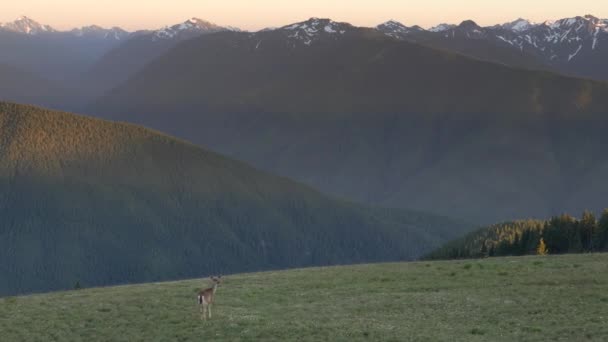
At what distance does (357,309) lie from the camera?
49438 millimetres

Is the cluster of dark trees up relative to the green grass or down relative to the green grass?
up

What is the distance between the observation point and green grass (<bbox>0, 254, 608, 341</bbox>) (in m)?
43.3

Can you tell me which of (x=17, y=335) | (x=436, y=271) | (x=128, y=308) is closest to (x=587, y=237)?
(x=436, y=271)

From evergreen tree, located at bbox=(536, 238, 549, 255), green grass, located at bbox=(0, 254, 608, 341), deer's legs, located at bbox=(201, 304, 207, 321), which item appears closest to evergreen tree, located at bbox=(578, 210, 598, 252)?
evergreen tree, located at bbox=(536, 238, 549, 255)

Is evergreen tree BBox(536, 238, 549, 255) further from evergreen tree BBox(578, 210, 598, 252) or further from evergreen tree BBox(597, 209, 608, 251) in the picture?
evergreen tree BBox(597, 209, 608, 251)

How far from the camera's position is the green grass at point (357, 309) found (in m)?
43.3

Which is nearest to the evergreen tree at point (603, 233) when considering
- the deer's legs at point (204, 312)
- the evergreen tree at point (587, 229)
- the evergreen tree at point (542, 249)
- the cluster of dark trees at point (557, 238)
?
the cluster of dark trees at point (557, 238)

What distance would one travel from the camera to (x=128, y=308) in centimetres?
5141

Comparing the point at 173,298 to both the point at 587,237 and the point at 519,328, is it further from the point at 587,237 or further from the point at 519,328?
the point at 587,237

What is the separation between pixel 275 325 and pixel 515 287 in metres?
15.6

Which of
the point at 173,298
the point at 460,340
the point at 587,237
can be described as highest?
the point at 587,237

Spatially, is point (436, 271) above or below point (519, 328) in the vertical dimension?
above

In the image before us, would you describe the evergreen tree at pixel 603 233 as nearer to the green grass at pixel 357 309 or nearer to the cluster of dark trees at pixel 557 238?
the cluster of dark trees at pixel 557 238

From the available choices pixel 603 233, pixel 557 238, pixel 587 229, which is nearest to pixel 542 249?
pixel 557 238
